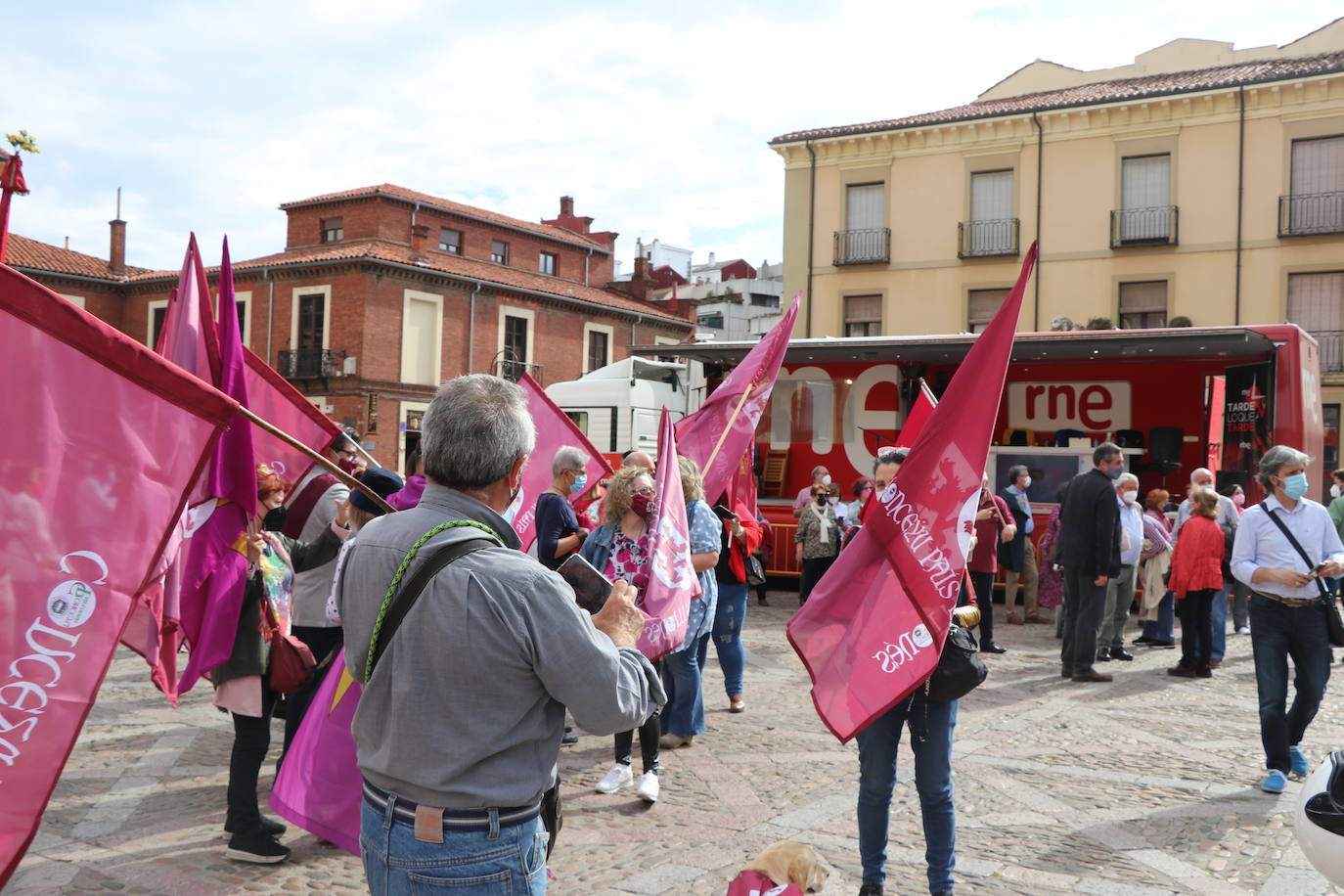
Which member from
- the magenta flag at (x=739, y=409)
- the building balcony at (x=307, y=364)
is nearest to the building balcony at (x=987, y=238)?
the building balcony at (x=307, y=364)

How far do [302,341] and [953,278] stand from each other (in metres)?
22.6

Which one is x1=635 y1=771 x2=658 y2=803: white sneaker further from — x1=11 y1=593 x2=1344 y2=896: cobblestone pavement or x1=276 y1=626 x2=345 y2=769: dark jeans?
x1=276 y1=626 x2=345 y2=769: dark jeans

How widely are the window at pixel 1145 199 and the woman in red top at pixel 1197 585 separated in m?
20.5

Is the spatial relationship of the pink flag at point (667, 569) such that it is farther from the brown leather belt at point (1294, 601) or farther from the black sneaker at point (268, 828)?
the brown leather belt at point (1294, 601)

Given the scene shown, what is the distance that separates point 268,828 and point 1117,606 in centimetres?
816

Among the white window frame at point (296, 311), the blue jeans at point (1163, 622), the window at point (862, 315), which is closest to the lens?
the blue jeans at point (1163, 622)

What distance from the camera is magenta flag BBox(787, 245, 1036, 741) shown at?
441 cm

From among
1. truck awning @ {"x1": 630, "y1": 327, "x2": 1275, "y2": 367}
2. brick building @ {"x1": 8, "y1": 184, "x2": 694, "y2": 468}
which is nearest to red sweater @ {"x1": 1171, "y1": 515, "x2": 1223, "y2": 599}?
truck awning @ {"x1": 630, "y1": 327, "x2": 1275, "y2": 367}

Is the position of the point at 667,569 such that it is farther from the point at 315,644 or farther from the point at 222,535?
the point at 222,535

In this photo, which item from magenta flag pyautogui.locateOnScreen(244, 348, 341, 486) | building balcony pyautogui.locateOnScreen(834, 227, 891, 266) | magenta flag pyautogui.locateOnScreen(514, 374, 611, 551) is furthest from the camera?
building balcony pyautogui.locateOnScreen(834, 227, 891, 266)

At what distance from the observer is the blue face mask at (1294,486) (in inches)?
240

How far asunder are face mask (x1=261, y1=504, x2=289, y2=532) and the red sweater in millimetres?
7758

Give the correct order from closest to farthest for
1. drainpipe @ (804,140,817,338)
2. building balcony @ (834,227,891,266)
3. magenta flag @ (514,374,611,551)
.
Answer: magenta flag @ (514,374,611,551) → building balcony @ (834,227,891,266) → drainpipe @ (804,140,817,338)

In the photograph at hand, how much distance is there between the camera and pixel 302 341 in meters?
39.7
